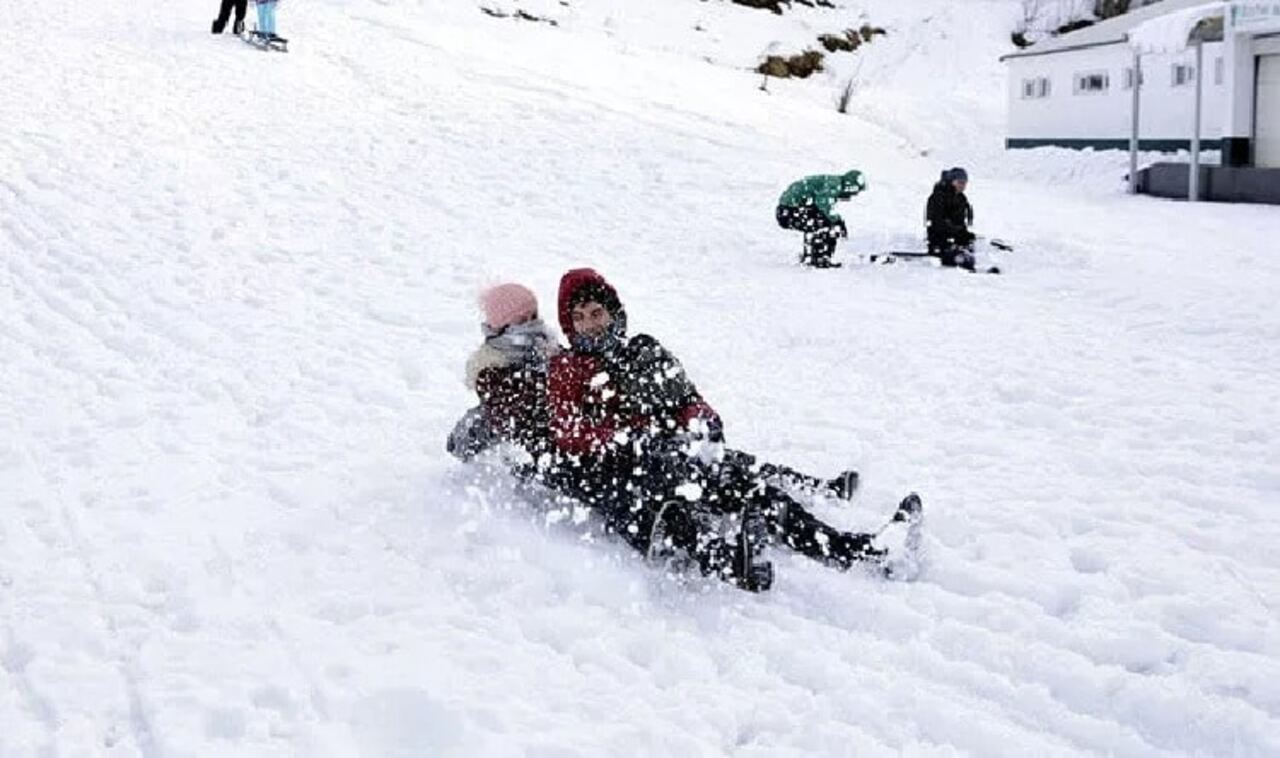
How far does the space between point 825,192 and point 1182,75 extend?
15942 millimetres

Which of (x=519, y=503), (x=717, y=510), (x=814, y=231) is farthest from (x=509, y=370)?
(x=814, y=231)

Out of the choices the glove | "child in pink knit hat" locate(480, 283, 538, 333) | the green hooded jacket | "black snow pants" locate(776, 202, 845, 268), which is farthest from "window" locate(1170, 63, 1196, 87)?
the glove

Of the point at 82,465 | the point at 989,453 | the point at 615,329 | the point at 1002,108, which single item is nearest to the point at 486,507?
the point at 615,329

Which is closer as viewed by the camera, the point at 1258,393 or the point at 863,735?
the point at 863,735

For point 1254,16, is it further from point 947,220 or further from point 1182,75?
point 947,220

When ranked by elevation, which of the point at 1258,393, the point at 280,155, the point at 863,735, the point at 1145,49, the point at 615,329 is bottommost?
the point at 863,735

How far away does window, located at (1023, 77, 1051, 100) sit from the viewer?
2797 cm

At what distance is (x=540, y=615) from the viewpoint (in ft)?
14.9

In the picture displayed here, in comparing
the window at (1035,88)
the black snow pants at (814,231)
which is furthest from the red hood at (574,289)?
the window at (1035,88)

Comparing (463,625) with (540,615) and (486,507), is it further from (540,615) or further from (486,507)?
Answer: (486,507)

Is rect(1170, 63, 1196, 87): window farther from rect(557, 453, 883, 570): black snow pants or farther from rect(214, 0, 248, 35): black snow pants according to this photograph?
rect(557, 453, 883, 570): black snow pants

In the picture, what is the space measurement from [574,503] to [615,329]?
81 centimetres

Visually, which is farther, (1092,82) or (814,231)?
(1092,82)

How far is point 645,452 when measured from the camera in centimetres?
484
